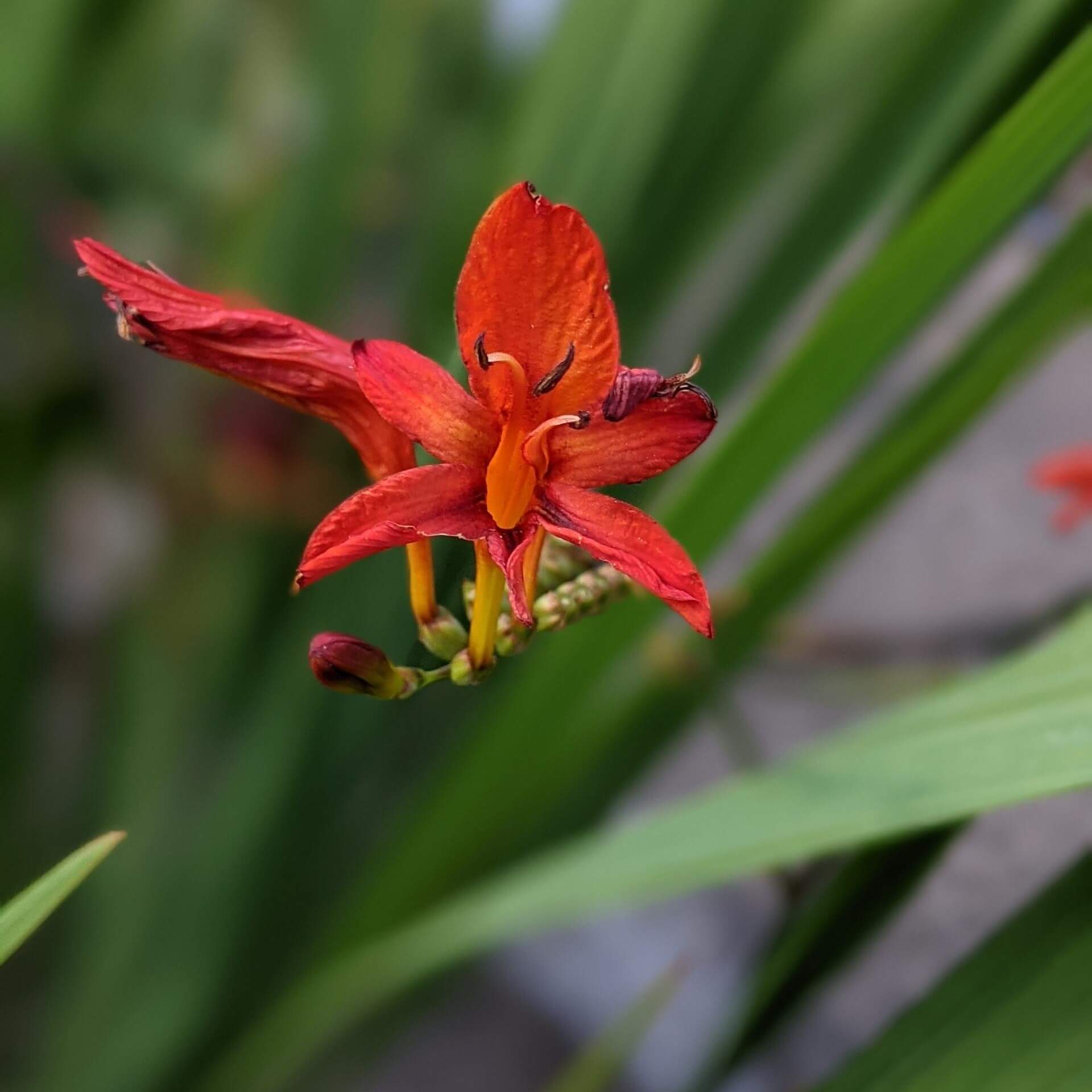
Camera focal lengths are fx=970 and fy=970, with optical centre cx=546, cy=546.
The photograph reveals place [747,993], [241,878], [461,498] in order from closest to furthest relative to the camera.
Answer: [461,498], [747,993], [241,878]

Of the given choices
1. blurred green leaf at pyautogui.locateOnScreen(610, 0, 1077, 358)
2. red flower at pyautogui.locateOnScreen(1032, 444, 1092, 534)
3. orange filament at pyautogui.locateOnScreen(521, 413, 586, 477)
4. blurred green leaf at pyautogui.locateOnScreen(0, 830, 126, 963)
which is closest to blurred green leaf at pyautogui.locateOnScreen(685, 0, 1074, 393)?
blurred green leaf at pyautogui.locateOnScreen(610, 0, 1077, 358)

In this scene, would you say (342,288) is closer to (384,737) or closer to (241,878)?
(384,737)

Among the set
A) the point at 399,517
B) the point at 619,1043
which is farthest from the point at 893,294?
the point at 619,1043

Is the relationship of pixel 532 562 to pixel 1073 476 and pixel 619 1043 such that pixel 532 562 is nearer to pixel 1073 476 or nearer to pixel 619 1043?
pixel 1073 476

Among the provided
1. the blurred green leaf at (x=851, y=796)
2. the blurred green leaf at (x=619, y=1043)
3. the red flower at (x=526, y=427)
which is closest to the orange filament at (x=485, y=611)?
the red flower at (x=526, y=427)

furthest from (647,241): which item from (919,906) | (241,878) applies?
(241,878)

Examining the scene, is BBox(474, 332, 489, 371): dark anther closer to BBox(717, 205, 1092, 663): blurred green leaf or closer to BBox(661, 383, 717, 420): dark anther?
BBox(661, 383, 717, 420): dark anther

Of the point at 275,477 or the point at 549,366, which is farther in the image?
the point at 275,477
